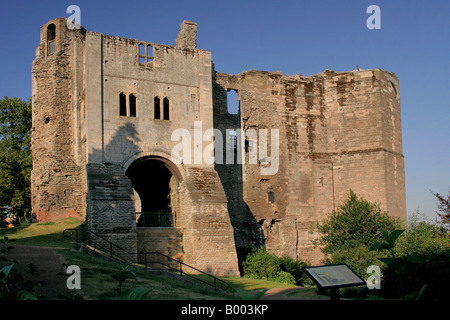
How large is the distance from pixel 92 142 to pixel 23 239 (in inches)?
180

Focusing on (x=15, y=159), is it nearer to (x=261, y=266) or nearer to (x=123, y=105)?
(x=123, y=105)

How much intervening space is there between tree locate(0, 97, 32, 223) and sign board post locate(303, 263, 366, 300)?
23.6 meters

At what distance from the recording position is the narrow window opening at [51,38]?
2372cm

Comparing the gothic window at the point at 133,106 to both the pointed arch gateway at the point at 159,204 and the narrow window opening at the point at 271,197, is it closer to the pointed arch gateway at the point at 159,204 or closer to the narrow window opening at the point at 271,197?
the pointed arch gateway at the point at 159,204

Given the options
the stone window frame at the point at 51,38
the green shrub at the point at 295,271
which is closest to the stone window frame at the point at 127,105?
the stone window frame at the point at 51,38

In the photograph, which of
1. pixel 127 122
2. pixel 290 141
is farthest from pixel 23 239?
pixel 290 141

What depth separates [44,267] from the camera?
12.1 meters

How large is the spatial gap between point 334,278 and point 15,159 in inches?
981

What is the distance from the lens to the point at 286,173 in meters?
26.8

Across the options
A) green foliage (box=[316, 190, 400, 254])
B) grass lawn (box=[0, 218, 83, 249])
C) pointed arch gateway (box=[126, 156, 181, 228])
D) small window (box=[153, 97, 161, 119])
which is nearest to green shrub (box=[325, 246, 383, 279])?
green foliage (box=[316, 190, 400, 254])

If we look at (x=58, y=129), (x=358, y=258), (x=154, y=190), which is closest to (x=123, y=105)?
(x=58, y=129)

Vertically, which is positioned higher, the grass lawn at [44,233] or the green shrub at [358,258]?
the grass lawn at [44,233]

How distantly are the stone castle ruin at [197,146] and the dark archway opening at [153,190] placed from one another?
73mm
